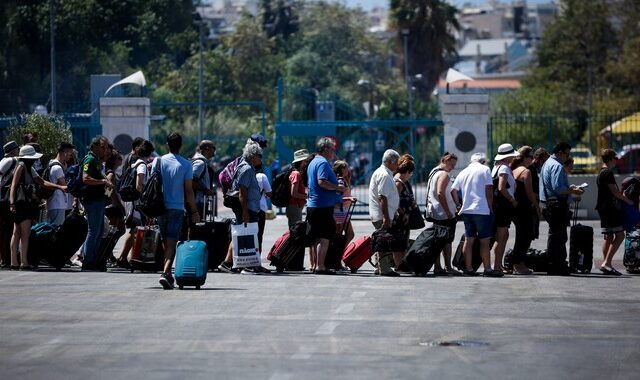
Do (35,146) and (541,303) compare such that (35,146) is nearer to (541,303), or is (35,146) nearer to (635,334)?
(541,303)

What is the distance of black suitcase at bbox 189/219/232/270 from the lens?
19719 millimetres

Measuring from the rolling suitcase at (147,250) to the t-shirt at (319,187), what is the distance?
76.9 inches

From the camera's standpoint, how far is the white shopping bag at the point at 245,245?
19531 mm

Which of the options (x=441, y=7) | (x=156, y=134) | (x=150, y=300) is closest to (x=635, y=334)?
(x=150, y=300)

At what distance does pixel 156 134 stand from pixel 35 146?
42782mm

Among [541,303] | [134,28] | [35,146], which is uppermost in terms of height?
[134,28]

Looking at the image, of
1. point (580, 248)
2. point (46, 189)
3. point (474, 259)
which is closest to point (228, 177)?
point (46, 189)

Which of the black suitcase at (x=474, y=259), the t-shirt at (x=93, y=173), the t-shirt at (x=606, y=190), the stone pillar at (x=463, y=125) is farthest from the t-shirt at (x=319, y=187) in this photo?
the stone pillar at (x=463, y=125)

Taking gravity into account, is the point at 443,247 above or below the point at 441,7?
below

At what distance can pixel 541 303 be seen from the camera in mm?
16031

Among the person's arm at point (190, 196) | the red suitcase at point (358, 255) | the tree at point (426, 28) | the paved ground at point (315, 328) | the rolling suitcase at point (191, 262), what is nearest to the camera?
the paved ground at point (315, 328)

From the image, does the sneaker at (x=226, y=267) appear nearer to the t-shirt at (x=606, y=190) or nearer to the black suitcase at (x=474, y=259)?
the black suitcase at (x=474, y=259)

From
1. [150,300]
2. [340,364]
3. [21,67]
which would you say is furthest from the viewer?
[21,67]

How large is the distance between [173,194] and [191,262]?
85 centimetres
